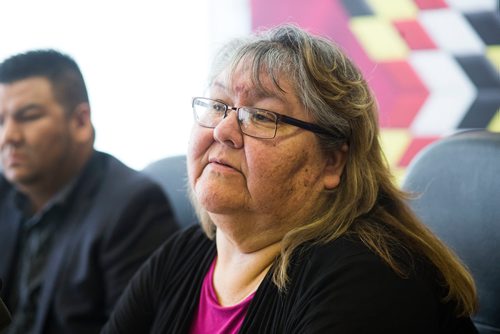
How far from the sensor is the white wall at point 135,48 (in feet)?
8.34

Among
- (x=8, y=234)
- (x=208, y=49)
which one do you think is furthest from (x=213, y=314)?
(x=208, y=49)

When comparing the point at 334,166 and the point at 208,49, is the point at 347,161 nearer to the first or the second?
the point at 334,166

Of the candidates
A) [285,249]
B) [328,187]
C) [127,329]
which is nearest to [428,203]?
[328,187]

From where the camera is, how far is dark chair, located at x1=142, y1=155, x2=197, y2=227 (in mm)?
1883

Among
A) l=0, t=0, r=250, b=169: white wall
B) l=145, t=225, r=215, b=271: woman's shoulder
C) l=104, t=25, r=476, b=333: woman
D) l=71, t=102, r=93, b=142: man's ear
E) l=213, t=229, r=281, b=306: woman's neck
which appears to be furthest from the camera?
l=0, t=0, r=250, b=169: white wall

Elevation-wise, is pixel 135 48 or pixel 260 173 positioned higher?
pixel 135 48

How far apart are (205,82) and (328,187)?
348mm

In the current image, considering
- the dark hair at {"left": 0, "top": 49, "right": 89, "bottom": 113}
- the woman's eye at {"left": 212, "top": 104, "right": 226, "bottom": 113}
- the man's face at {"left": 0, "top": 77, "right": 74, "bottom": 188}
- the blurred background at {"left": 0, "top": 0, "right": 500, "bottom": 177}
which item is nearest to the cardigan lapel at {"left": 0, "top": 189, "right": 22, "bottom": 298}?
the man's face at {"left": 0, "top": 77, "right": 74, "bottom": 188}

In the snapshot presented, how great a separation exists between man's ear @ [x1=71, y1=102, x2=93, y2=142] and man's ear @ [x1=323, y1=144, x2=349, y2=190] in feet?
3.24

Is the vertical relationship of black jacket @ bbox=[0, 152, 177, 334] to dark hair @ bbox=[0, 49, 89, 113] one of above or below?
below

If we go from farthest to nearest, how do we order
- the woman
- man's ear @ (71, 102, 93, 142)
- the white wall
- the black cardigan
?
the white wall < man's ear @ (71, 102, 93, 142) < the woman < the black cardigan

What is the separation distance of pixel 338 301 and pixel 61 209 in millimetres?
1094

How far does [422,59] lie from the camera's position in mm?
2176

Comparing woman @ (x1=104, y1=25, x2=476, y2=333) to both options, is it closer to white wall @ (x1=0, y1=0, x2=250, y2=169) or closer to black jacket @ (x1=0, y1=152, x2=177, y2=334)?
black jacket @ (x1=0, y1=152, x2=177, y2=334)
